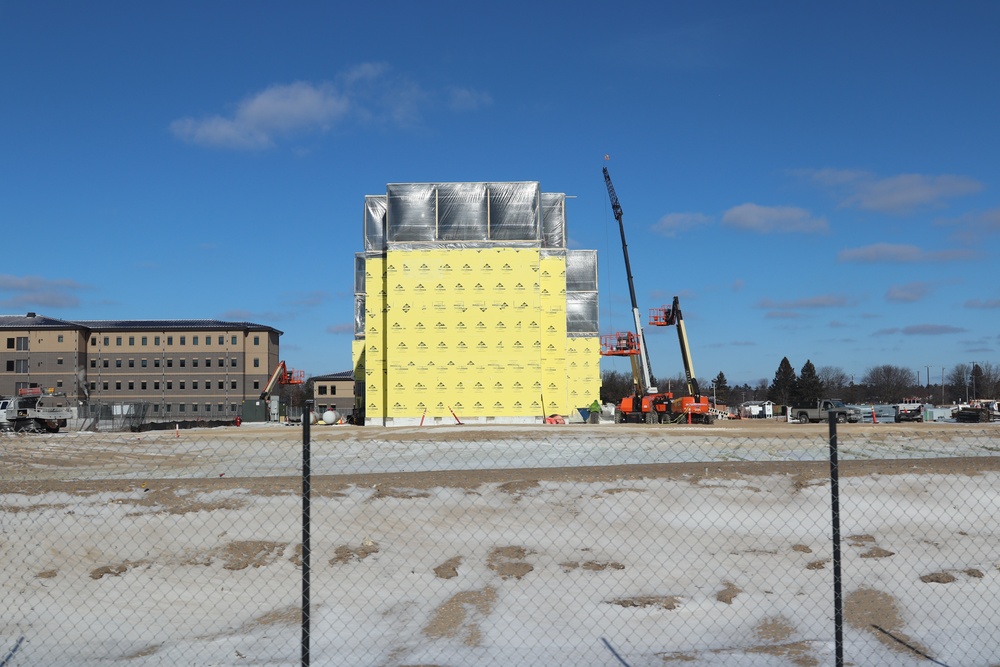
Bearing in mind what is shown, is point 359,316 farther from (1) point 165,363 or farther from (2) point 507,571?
(2) point 507,571

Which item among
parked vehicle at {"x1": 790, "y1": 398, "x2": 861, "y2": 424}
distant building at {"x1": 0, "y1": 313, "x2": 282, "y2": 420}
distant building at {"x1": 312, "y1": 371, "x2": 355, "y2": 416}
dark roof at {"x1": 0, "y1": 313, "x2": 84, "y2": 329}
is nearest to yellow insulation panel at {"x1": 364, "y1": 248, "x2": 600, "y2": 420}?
parked vehicle at {"x1": 790, "y1": 398, "x2": 861, "y2": 424}

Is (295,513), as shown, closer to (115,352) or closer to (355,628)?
(355,628)

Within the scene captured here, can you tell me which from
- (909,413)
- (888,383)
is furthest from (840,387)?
(909,413)

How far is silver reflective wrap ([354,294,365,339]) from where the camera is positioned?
2792 inches

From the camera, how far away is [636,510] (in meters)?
12.2

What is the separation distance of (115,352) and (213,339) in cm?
1220

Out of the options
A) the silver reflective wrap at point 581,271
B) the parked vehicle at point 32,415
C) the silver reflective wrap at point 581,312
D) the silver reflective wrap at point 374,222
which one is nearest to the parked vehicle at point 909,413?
the silver reflective wrap at point 581,312

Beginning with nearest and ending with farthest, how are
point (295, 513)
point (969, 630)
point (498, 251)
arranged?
point (969, 630) → point (295, 513) → point (498, 251)

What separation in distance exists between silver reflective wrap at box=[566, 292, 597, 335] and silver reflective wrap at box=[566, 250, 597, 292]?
77 cm

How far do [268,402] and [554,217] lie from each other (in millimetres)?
34397

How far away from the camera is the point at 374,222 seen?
212 feet

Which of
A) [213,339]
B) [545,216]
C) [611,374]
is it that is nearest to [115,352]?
[213,339]

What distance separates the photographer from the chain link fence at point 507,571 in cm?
748

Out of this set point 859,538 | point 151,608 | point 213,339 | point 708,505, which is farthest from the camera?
point 213,339
